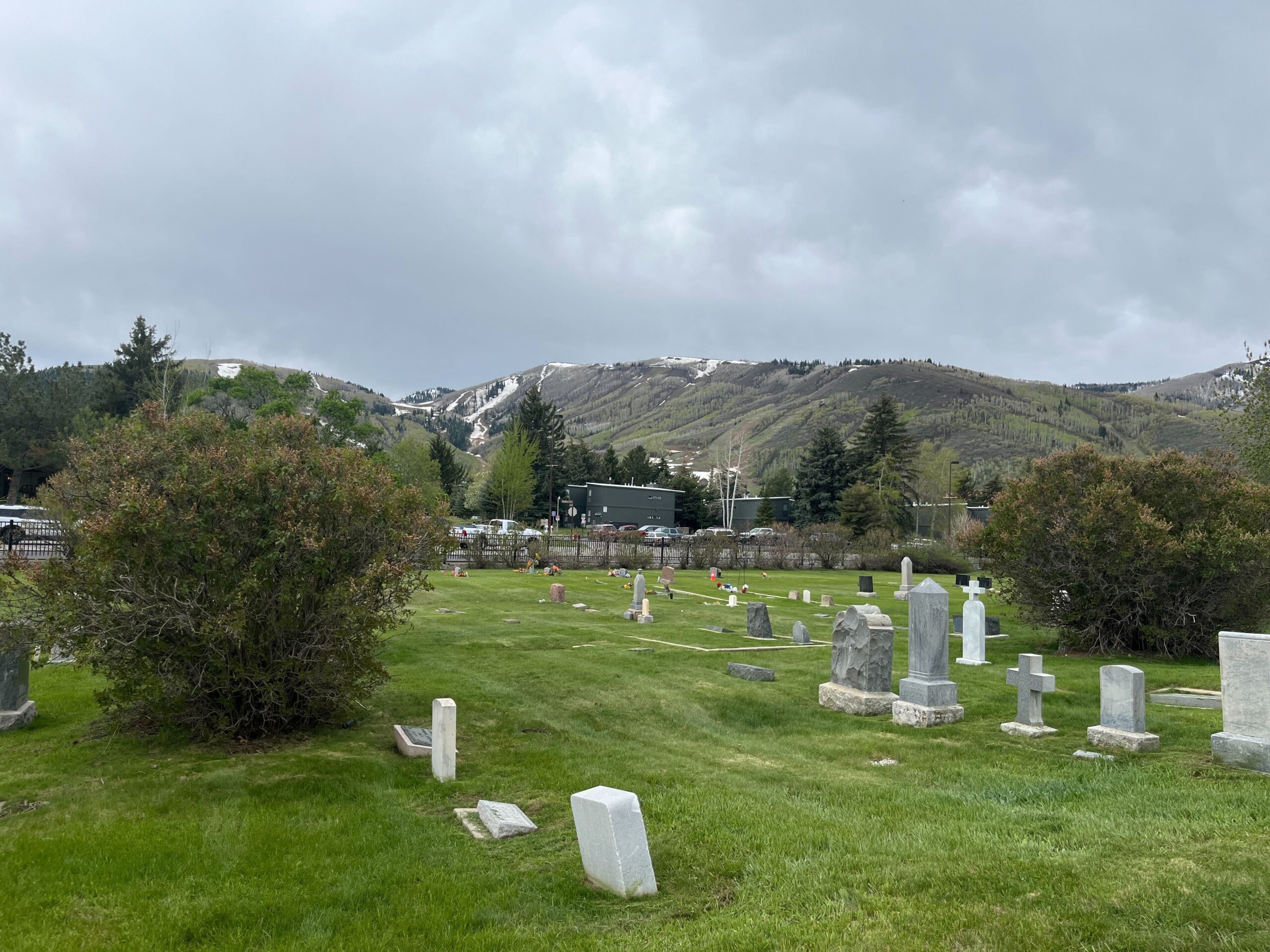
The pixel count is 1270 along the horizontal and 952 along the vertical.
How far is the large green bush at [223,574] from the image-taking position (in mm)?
7480

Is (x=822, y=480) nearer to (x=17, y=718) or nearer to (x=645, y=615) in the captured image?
(x=645, y=615)

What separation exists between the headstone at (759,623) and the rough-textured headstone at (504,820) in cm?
1193

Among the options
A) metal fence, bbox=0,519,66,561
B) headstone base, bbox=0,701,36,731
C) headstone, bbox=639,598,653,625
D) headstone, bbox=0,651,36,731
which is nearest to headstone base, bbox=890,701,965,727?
headstone, bbox=639,598,653,625

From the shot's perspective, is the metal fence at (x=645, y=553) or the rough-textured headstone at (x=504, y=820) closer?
the rough-textured headstone at (x=504, y=820)

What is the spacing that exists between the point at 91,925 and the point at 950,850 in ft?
17.7

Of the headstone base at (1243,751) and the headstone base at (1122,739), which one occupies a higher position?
the headstone base at (1243,751)

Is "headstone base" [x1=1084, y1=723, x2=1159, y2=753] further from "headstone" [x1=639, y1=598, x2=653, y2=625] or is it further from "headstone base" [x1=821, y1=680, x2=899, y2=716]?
"headstone" [x1=639, y1=598, x2=653, y2=625]

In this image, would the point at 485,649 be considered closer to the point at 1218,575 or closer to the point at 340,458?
the point at 340,458

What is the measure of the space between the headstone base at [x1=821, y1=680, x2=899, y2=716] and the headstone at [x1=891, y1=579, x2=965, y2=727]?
0.82ft

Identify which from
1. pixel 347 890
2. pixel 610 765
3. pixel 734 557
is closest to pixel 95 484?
pixel 347 890

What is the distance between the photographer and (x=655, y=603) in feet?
77.5

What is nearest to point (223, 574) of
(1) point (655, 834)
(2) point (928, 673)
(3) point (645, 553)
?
(1) point (655, 834)

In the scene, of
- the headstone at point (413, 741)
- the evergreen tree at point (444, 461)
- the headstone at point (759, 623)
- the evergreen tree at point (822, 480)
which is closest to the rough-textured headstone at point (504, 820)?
the headstone at point (413, 741)

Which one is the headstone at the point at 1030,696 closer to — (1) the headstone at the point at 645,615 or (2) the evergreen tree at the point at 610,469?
(1) the headstone at the point at 645,615
